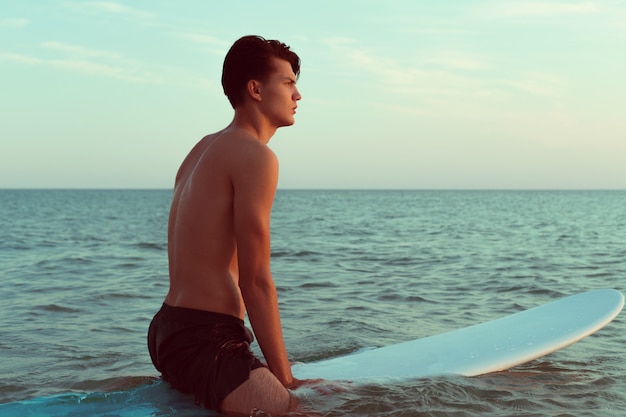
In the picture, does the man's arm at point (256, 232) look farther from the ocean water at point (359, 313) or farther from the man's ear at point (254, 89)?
the ocean water at point (359, 313)

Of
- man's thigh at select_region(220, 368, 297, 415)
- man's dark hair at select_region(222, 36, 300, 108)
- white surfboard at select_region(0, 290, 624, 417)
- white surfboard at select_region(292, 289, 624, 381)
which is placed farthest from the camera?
white surfboard at select_region(292, 289, 624, 381)

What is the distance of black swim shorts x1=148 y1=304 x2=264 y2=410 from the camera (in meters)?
2.51

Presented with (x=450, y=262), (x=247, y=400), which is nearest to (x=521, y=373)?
(x=247, y=400)

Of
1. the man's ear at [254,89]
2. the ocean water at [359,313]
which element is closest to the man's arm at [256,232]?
the man's ear at [254,89]

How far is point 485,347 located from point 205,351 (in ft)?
6.74

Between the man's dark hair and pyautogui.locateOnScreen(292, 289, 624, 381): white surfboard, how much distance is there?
1533mm

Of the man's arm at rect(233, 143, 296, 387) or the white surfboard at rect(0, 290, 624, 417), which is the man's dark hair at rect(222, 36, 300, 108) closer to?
the man's arm at rect(233, 143, 296, 387)

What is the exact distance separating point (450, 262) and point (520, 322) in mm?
6932

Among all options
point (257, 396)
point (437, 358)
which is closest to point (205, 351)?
point (257, 396)

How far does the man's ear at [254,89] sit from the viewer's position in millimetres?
2674

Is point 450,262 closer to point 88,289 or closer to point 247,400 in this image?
point 88,289

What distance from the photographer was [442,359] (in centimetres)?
381

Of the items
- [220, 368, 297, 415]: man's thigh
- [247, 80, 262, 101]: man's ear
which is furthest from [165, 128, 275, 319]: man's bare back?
[220, 368, 297, 415]: man's thigh

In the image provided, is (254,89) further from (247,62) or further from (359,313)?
(359,313)
